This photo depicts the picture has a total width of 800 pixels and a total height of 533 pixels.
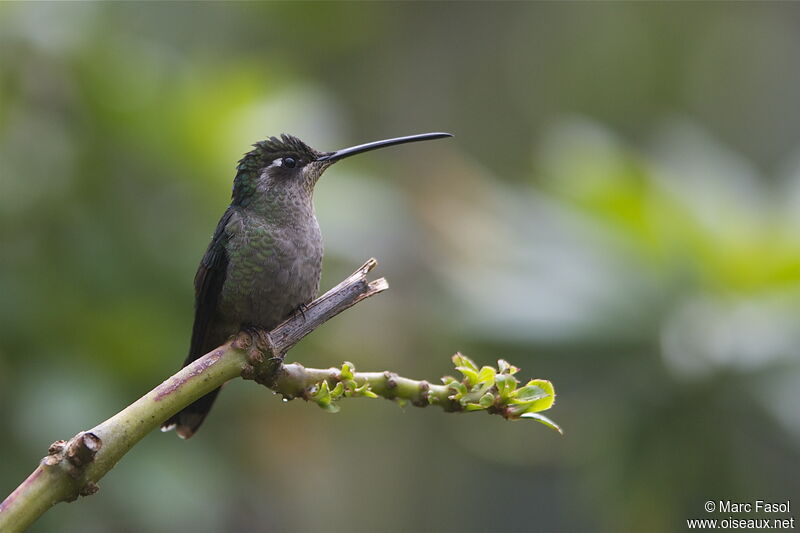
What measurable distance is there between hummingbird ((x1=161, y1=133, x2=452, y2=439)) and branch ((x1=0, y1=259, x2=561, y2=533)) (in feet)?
2.13

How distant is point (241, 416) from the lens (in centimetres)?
421

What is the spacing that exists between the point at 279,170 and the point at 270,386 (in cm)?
131

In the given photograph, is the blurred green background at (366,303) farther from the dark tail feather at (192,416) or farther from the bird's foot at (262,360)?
the bird's foot at (262,360)

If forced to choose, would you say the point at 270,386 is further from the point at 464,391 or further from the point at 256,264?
the point at 256,264

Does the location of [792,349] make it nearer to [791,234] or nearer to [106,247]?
[791,234]

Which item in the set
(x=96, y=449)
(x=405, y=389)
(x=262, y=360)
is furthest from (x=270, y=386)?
(x=96, y=449)

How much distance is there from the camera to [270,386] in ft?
5.48

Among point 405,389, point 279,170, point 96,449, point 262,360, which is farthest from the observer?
point 279,170

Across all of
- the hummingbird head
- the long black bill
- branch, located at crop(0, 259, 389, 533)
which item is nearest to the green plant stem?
branch, located at crop(0, 259, 389, 533)

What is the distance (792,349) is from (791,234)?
655mm

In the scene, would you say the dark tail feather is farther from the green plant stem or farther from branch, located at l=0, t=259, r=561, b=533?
the green plant stem

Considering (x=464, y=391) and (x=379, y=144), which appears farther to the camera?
(x=379, y=144)

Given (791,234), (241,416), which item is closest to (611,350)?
(791,234)

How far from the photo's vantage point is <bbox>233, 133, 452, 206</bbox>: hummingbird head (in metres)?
2.79
